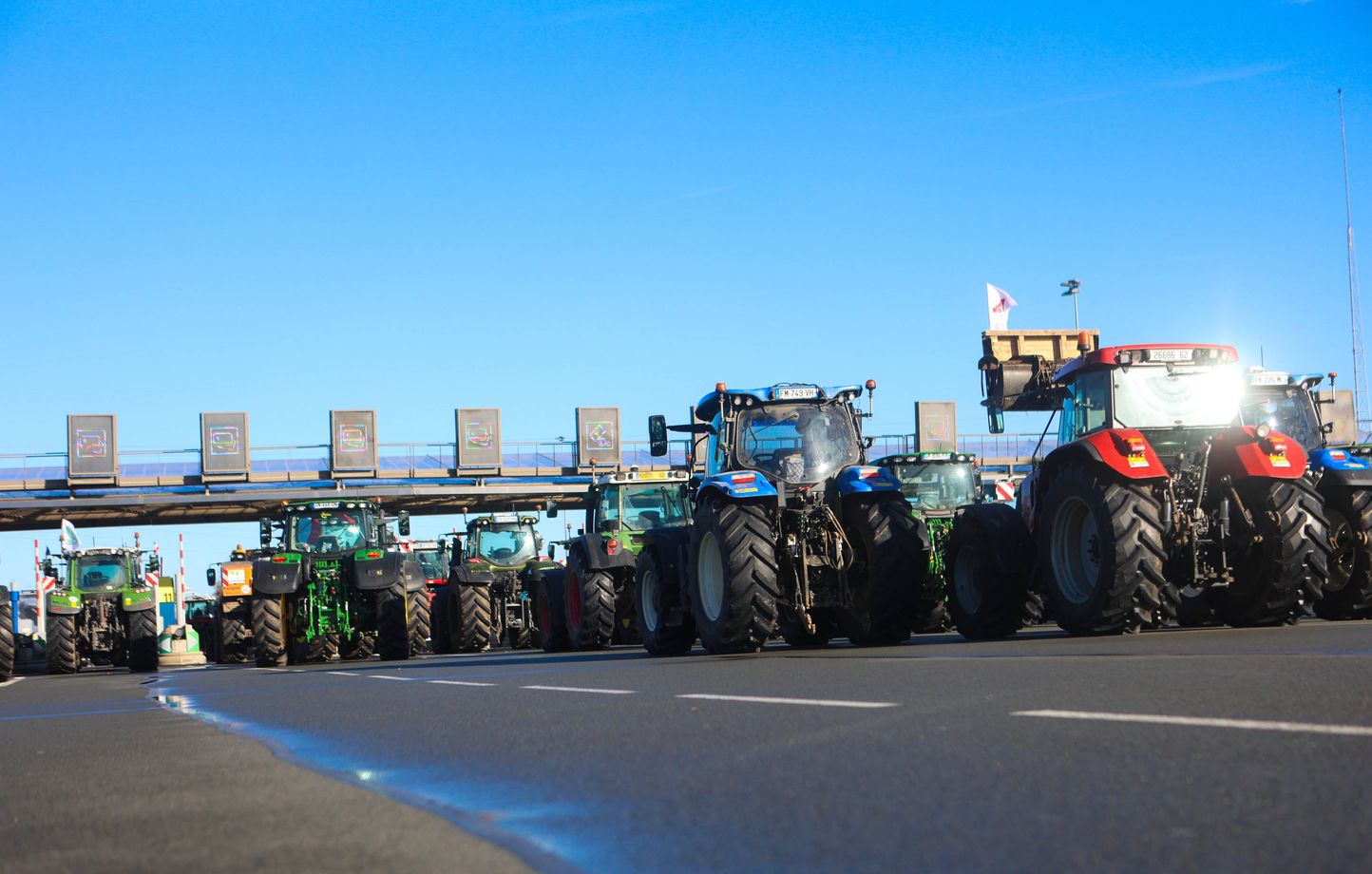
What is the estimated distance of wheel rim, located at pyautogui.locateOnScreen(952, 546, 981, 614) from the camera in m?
15.7

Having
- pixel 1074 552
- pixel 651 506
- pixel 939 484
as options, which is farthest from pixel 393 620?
pixel 1074 552

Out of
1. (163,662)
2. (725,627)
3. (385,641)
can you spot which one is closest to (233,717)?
(725,627)

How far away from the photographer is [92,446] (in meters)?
55.1

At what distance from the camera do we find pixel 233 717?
10094mm

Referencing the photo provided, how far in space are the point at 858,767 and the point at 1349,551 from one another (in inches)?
458

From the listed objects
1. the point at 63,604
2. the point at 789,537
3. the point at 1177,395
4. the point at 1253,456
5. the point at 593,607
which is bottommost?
the point at 63,604

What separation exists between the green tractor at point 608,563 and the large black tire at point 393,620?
216cm

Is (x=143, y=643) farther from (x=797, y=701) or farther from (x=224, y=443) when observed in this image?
(x=224, y=443)

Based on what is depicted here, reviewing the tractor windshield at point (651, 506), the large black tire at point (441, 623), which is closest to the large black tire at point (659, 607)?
the tractor windshield at point (651, 506)

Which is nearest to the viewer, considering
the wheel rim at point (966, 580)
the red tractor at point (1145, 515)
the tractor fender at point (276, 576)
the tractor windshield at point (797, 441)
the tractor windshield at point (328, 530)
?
the red tractor at point (1145, 515)

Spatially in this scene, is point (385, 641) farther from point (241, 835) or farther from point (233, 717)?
point (241, 835)

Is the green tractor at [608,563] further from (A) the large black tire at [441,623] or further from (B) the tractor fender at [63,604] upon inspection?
(B) the tractor fender at [63,604]

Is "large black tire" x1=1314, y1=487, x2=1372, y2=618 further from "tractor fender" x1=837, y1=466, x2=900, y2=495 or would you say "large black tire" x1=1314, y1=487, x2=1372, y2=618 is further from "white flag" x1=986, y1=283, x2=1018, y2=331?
"white flag" x1=986, y1=283, x2=1018, y2=331

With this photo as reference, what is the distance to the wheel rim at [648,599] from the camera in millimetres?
17188
